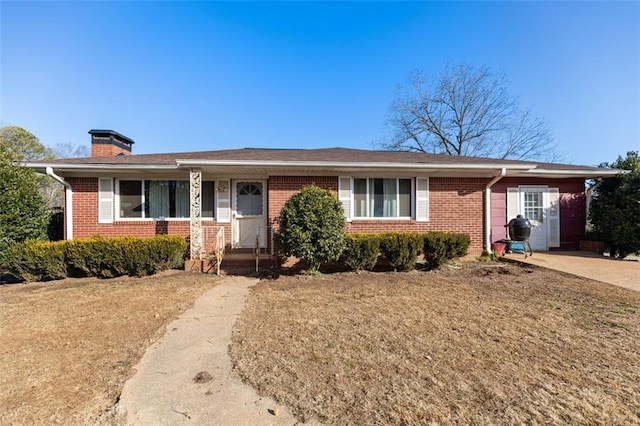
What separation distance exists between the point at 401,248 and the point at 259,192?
14.7 ft

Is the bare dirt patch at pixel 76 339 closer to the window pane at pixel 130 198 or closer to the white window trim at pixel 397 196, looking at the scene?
the window pane at pixel 130 198

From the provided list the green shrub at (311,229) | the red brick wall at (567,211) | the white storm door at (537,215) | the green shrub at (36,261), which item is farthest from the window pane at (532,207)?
the green shrub at (36,261)

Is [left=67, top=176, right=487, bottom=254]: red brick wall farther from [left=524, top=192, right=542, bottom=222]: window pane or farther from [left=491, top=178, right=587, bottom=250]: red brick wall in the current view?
[left=524, top=192, right=542, bottom=222]: window pane

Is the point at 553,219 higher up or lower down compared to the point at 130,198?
lower down

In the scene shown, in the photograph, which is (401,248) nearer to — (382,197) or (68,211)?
(382,197)

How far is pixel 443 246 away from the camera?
7512mm

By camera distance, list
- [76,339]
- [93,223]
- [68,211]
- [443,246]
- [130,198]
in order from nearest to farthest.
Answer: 1. [76,339]
2. [443,246]
3. [68,211]
4. [93,223]
5. [130,198]

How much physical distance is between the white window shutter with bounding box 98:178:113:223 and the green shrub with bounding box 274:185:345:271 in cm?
513

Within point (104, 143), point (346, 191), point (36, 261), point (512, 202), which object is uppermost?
point (104, 143)

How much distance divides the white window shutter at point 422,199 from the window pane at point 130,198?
26.2 ft

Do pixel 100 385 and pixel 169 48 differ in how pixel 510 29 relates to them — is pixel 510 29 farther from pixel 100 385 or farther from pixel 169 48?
pixel 100 385

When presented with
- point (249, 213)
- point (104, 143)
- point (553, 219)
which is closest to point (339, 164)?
point (249, 213)

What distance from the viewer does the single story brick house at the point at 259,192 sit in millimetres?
7953

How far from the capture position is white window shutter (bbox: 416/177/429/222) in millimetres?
8836
